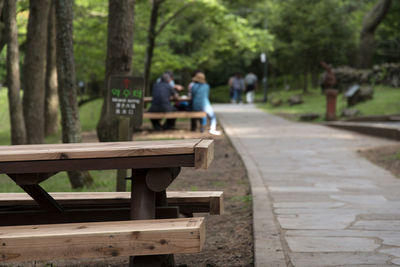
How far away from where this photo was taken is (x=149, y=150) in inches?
150

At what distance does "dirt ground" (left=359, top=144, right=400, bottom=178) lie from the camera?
10372 millimetres

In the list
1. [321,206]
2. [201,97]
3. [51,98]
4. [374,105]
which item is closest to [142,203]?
[321,206]

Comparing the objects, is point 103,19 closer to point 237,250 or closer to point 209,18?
point 209,18

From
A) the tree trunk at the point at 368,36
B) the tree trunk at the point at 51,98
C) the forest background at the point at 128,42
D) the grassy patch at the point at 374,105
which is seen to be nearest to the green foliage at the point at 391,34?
the forest background at the point at 128,42

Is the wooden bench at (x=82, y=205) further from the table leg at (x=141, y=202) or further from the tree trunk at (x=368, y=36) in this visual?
the tree trunk at (x=368, y=36)

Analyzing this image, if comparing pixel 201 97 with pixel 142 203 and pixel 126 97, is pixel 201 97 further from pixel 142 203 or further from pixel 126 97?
pixel 142 203

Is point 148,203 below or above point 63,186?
above

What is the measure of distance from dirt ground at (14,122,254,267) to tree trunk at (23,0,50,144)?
5.07 m

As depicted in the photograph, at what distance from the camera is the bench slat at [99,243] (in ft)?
11.9

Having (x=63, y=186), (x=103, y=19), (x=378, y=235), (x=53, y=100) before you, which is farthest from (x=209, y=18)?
(x=378, y=235)

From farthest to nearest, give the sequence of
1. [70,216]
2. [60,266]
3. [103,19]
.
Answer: [103,19], [60,266], [70,216]

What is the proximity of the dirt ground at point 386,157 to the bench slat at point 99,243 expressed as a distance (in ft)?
21.4

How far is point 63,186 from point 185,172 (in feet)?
6.94

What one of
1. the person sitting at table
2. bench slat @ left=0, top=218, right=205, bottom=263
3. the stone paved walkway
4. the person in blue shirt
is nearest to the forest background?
the person sitting at table
